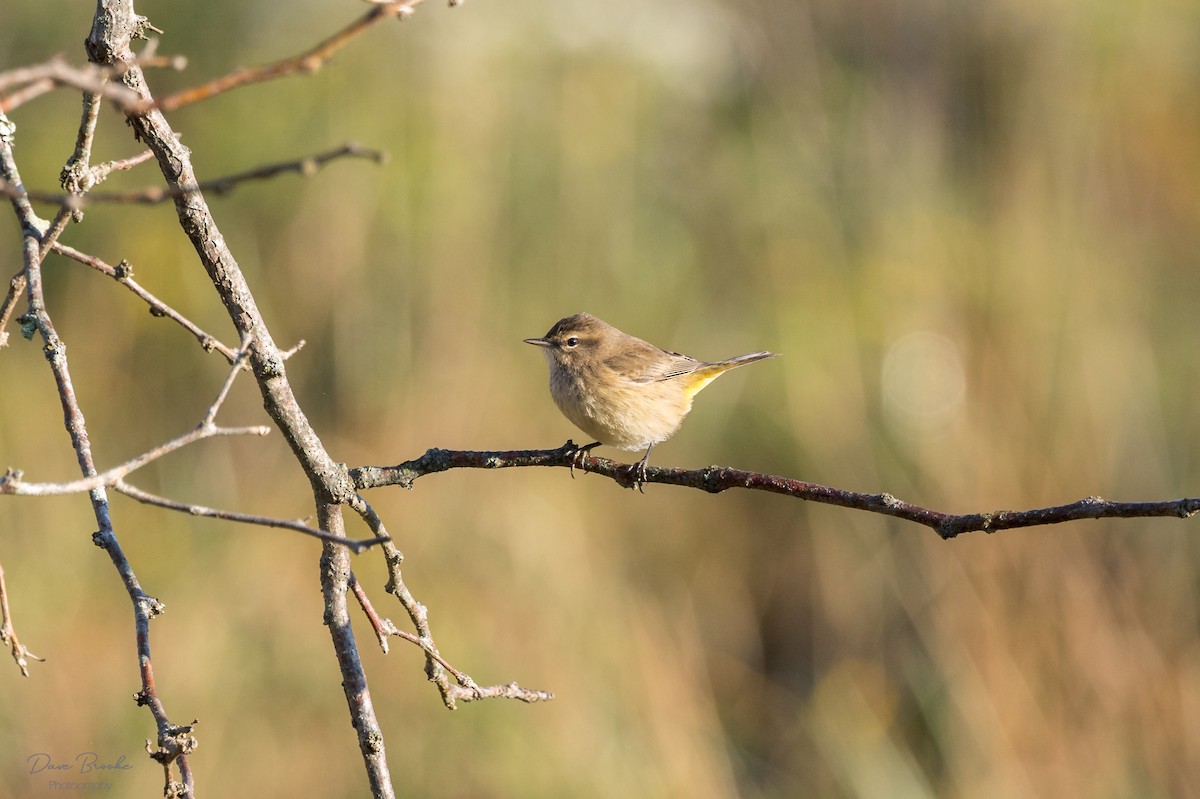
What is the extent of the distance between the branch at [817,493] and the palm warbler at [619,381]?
1.08m

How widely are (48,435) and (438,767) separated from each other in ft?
7.14

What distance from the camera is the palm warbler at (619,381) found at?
3162mm

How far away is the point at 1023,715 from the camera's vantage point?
4.24 m

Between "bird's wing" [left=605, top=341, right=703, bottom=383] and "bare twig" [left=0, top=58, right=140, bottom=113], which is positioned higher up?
"bird's wing" [left=605, top=341, right=703, bottom=383]

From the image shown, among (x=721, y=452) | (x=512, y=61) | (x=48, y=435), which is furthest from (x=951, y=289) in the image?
(x=48, y=435)

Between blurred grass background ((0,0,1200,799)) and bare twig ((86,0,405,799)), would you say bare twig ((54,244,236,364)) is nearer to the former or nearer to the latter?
bare twig ((86,0,405,799))

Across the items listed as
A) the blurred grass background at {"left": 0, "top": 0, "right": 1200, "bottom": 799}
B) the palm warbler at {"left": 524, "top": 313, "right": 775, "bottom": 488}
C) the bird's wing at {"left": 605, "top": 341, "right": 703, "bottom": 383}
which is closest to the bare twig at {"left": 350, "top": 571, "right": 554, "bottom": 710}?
the palm warbler at {"left": 524, "top": 313, "right": 775, "bottom": 488}

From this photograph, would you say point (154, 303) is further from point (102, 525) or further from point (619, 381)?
point (619, 381)

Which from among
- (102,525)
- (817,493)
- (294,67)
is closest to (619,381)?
(817,493)

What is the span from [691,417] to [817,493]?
3.95m

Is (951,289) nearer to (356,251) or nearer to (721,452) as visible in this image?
(721,452)

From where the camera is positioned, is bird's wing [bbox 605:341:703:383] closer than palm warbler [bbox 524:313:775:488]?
No

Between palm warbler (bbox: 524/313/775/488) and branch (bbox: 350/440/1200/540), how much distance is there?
1082mm

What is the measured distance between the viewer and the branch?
1236mm
